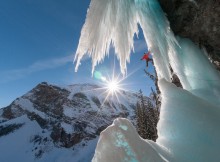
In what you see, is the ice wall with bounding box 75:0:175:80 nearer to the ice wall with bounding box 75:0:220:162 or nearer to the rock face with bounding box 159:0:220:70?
the ice wall with bounding box 75:0:220:162

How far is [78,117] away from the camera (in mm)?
161875

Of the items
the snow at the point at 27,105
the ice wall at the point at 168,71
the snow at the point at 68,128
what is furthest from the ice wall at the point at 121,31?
the snow at the point at 27,105

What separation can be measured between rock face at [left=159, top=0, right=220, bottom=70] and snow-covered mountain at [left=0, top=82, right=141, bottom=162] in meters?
117

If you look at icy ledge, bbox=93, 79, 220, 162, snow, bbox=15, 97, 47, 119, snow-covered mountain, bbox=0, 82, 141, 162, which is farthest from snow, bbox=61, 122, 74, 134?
icy ledge, bbox=93, 79, 220, 162

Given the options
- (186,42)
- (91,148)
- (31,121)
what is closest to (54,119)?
(31,121)

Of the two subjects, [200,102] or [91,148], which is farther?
[91,148]

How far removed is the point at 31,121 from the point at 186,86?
515 feet

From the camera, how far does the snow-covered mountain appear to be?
13350 cm

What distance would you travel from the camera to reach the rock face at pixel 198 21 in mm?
4961

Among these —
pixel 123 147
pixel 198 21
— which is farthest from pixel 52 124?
pixel 123 147

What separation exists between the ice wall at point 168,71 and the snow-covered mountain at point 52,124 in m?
117

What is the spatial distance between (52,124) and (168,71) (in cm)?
15267

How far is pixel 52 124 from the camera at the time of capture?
15288 centimetres

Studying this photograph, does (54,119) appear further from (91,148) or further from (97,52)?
(97,52)
